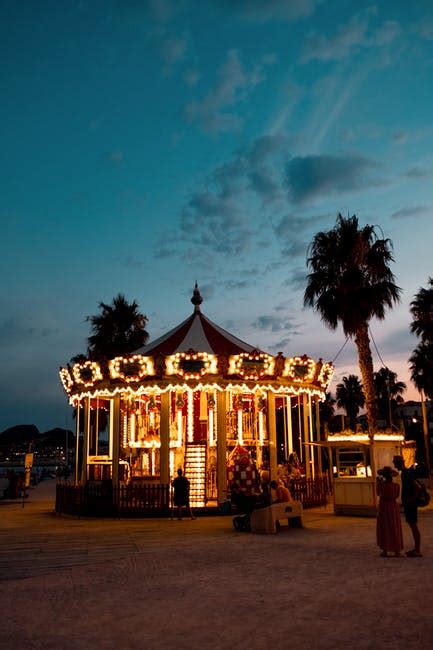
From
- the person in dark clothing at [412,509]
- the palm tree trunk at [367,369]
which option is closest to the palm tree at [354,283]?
the palm tree trunk at [367,369]

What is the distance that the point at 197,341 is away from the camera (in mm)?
20312

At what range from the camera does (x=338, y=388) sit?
6094cm

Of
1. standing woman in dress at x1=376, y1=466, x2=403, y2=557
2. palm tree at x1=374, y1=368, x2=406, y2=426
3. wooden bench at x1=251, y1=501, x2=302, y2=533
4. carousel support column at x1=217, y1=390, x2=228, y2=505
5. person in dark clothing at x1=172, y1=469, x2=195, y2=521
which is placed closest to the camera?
standing woman in dress at x1=376, y1=466, x2=403, y2=557

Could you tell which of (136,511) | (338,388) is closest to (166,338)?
(136,511)

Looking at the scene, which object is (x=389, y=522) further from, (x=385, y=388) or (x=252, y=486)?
(x=385, y=388)

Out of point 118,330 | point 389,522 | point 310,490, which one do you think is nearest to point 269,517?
point 389,522

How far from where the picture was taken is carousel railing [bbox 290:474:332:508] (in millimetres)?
17656

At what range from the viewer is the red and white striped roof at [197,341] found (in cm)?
1983

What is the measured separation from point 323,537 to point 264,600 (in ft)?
18.2

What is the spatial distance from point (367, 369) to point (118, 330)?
47.2 feet

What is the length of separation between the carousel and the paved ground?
18.2ft

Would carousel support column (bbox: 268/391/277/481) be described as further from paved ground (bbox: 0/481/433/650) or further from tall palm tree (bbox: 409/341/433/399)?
tall palm tree (bbox: 409/341/433/399)

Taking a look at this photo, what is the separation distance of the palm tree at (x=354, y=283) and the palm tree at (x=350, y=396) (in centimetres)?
3777

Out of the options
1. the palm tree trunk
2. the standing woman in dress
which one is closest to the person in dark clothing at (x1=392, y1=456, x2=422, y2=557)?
the standing woman in dress
